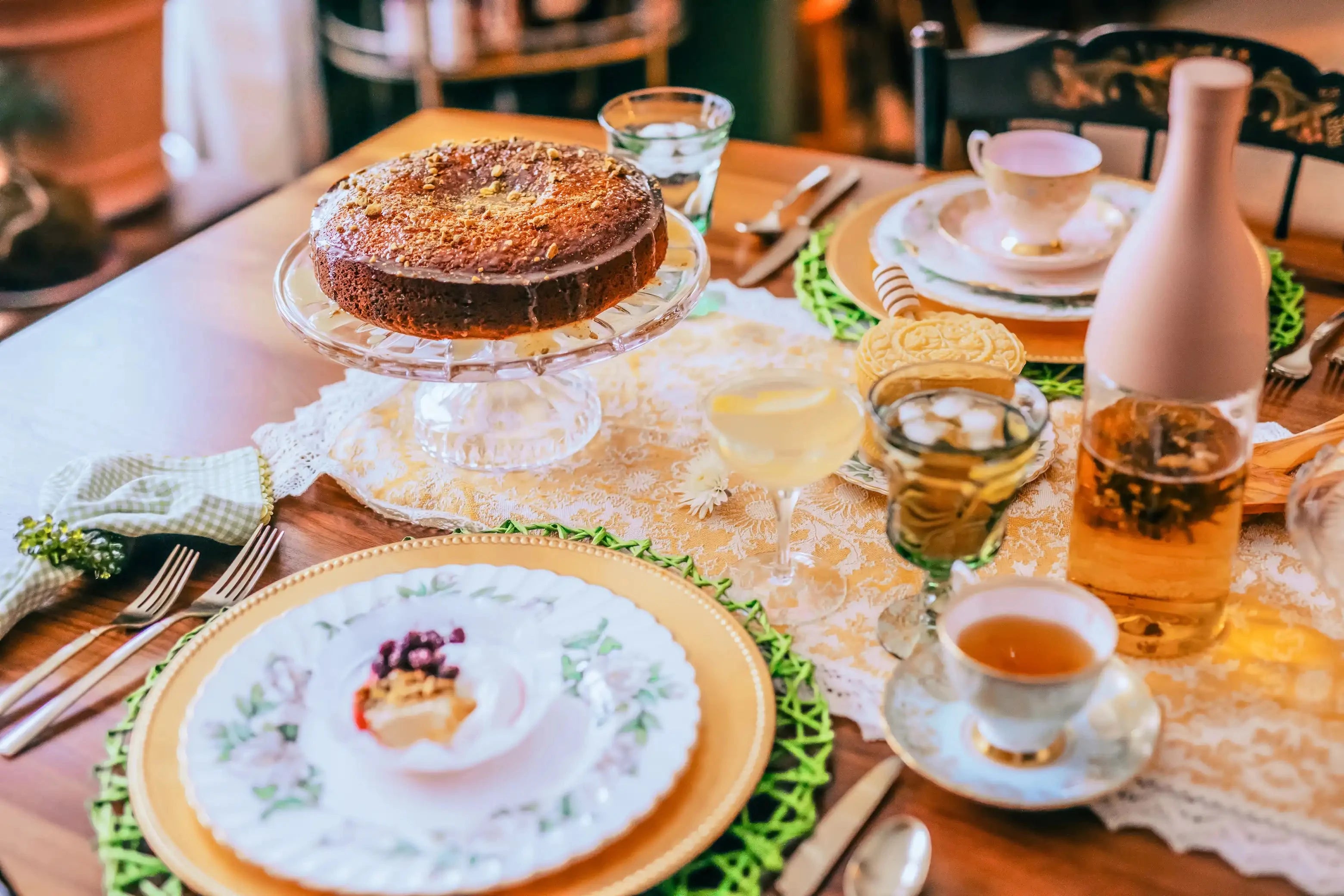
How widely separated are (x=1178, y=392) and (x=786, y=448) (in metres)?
0.27

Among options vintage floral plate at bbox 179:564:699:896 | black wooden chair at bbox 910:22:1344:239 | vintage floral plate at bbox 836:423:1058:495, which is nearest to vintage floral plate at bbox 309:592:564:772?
vintage floral plate at bbox 179:564:699:896

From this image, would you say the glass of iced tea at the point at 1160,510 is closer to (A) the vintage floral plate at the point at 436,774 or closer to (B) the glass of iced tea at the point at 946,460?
(B) the glass of iced tea at the point at 946,460

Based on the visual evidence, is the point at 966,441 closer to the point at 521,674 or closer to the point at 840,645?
the point at 840,645

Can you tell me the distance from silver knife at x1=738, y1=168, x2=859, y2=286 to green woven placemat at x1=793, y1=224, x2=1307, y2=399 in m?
0.01

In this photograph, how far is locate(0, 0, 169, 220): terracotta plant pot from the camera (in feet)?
7.53

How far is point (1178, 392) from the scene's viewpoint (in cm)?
79

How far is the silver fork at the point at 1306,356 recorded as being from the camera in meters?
1.17

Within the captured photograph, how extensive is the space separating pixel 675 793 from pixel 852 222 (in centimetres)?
89

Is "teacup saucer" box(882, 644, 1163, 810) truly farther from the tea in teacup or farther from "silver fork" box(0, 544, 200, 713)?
"silver fork" box(0, 544, 200, 713)

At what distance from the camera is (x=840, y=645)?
2.97 feet

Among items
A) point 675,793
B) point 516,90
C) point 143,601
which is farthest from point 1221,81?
point 516,90

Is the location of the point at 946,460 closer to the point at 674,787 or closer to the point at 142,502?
the point at 674,787

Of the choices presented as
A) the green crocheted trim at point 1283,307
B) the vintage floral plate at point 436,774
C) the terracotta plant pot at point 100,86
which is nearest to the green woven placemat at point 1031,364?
the green crocheted trim at point 1283,307

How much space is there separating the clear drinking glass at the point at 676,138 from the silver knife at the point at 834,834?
0.79 m
